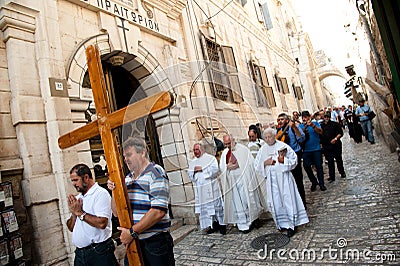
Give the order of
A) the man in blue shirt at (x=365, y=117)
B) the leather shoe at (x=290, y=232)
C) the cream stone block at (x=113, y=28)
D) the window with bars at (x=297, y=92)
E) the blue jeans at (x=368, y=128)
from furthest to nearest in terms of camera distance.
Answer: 1. the window with bars at (x=297, y=92)
2. the blue jeans at (x=368, y=128)
3. the man in blue shirt at (x=365, y=117)
4. the cream stone block at (x=113, y=28)
5. the leather shoe at (x=290, y=232)

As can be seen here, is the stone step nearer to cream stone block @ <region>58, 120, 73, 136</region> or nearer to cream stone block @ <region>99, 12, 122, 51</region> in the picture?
cream stone block @ <region>58, 120, 73, 136</region>

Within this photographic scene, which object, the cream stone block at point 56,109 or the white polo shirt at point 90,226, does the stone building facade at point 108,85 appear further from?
the white polo shirt at point 90,226

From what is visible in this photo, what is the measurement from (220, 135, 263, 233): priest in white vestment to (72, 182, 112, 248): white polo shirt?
8.34ft

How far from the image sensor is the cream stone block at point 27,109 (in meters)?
2.90

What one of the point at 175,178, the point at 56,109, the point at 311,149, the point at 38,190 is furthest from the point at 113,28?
the point at 311,149

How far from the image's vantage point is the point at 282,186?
3.69 meters

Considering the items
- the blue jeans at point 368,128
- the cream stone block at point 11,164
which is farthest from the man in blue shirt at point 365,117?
the cream stone block at point 11,164

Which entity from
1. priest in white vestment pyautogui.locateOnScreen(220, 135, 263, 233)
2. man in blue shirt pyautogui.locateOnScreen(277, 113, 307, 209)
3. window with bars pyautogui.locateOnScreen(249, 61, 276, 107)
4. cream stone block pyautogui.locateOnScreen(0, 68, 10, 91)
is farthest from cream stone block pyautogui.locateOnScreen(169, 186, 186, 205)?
window with bars pyautogui.locateOnScreen(249, 61, 276, 107)

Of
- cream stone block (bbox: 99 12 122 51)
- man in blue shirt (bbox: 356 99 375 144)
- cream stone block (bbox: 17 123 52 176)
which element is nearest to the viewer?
cream stone block (bbox: 17 123 52 176)

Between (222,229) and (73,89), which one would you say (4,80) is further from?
(222,229)

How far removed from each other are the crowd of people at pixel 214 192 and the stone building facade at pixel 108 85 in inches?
31.7

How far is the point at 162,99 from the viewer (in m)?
1.44

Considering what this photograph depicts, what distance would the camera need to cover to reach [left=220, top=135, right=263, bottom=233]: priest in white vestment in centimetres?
418

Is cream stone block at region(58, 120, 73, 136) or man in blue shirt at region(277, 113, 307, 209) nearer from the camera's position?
cream stone block at region(58, 120, 73, 136)
